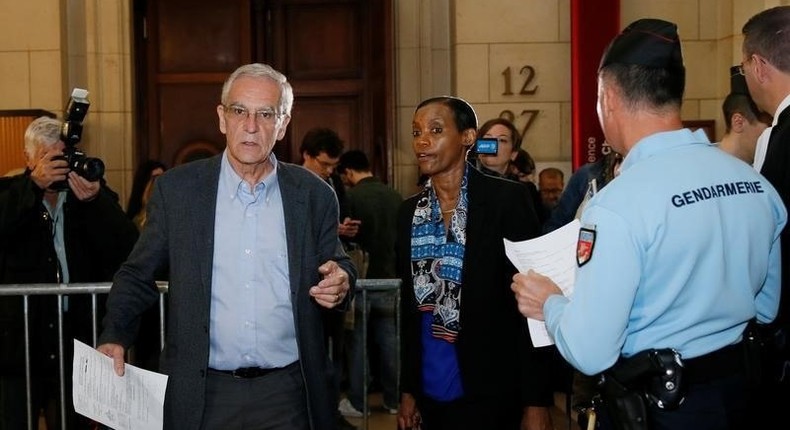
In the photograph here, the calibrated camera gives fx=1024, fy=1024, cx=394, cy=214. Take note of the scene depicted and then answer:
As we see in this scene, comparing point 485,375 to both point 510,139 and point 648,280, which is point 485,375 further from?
point 510,139

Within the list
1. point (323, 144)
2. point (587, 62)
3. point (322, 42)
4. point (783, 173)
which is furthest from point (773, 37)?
point (322, 42)

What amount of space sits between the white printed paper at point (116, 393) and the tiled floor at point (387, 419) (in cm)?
406

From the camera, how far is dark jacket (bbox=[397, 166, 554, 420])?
3.97 meters

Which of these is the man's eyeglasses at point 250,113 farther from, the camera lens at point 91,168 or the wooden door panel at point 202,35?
the wooden door panel at point 202,35

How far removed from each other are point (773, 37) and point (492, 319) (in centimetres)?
146

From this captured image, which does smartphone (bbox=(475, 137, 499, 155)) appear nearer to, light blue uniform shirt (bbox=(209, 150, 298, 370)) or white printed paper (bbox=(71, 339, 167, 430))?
light blue uniform shirt (bbox=(209, 150, 298, 370))

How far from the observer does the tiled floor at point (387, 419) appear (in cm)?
761

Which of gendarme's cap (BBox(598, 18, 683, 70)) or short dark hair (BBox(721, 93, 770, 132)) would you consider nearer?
gendarme's cap (BBox(598, 18, 683, 70))

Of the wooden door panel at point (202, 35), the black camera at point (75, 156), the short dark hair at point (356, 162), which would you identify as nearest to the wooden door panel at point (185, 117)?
the wooden door panel at point (202, 35)

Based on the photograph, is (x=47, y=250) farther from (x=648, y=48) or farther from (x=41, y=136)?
(x=648, y=48)

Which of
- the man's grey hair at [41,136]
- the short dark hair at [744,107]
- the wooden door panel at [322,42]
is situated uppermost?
the wooden door panel at [322,42]

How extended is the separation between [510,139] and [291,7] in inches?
172

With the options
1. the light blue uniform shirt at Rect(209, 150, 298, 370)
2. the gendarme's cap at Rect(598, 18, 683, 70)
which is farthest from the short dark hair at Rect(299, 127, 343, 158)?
the gendarme's cap at Rect(598, 18, 683, 70)

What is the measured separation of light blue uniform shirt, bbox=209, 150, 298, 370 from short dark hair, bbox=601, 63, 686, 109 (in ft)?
4.59
